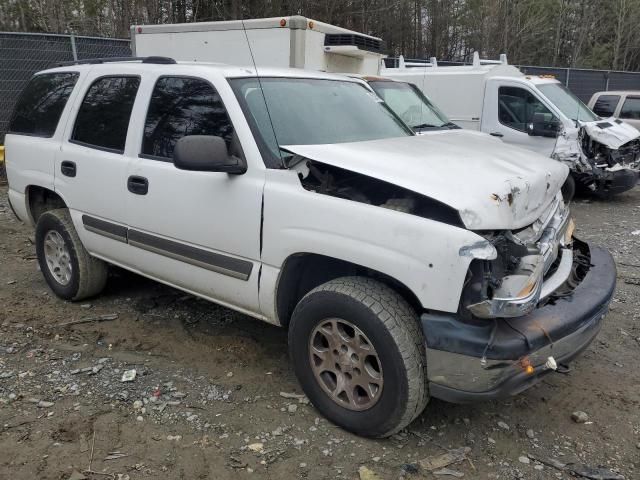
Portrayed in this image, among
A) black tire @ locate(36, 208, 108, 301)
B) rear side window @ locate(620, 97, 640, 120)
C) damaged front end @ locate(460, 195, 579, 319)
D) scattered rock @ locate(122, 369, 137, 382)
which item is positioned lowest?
scattered rock @ locate(122, 369, 137, 382)

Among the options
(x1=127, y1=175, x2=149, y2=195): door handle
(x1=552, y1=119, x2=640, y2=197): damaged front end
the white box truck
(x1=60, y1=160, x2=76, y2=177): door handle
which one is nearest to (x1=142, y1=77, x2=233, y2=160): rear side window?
(x1=127, y1=175, x2=149, y2=195): door handle

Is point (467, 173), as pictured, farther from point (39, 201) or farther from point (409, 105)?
point (409, 105)

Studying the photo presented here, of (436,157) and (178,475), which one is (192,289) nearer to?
(178,475)

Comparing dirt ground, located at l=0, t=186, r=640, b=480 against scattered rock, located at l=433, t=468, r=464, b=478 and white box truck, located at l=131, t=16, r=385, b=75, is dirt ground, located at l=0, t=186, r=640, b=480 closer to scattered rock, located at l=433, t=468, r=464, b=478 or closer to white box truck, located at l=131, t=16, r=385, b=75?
scattered rock, located at l=433, t=468, r=464, b=478

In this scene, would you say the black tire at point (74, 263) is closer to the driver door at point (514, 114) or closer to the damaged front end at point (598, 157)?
the driver door at point (514, 114)

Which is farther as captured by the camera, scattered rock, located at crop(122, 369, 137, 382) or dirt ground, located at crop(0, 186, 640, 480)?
scattered rock, located at crop(122, 369, 137, 382)

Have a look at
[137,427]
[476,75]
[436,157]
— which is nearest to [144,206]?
[137,427]

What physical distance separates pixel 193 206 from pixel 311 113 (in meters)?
0.94

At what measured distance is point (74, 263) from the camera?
4516 mm

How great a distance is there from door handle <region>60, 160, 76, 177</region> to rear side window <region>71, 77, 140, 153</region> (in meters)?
0.18

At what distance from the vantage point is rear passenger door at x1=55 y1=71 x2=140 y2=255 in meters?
3.93

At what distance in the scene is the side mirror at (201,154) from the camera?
2988 mm

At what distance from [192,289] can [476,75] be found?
305 inches

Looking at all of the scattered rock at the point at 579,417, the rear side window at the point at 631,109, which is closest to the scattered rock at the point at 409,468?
the scattered rock at the point at 579,417
